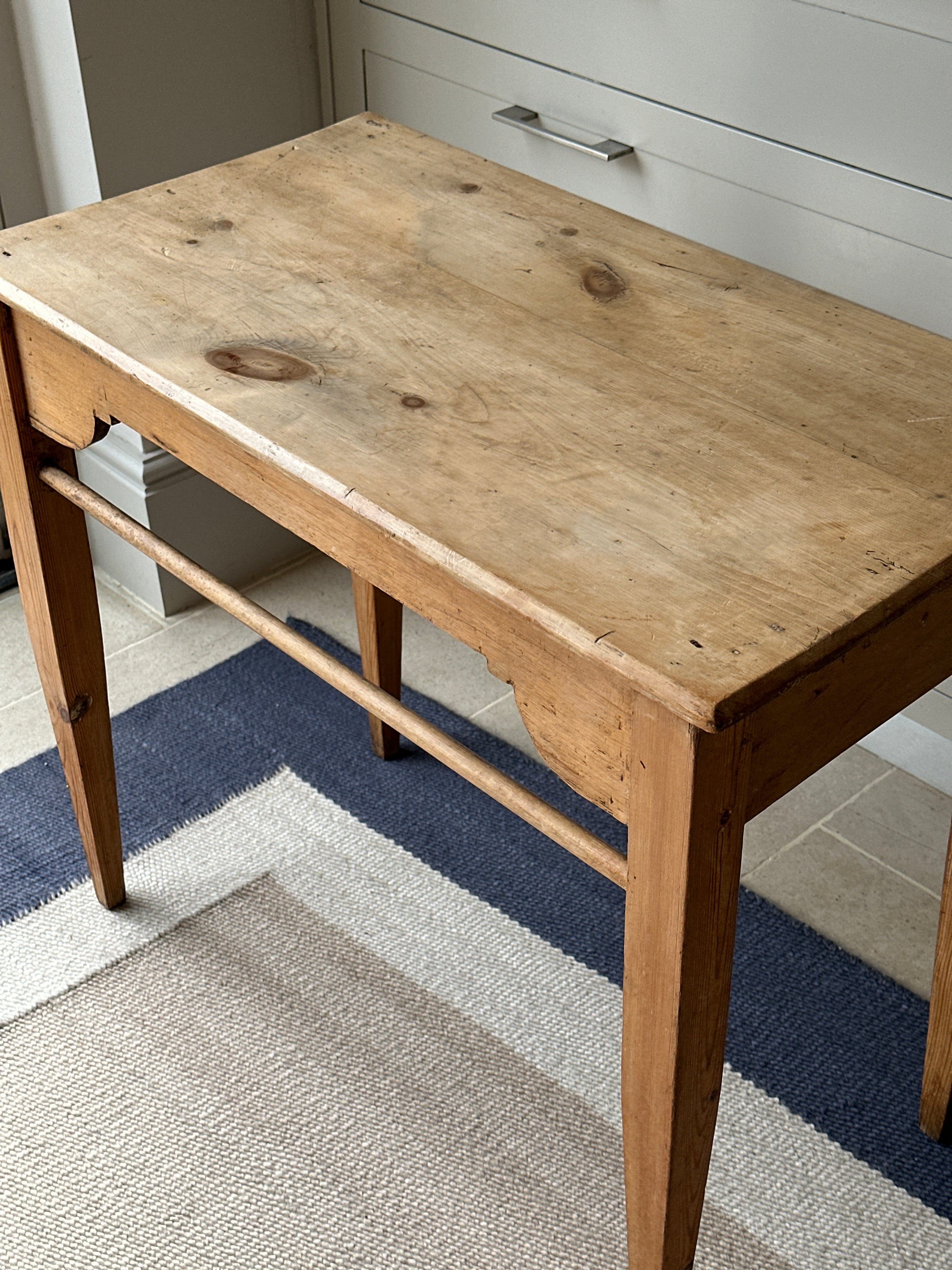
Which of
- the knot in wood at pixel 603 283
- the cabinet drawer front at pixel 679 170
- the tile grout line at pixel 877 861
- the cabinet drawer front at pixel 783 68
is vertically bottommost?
the tile grout line at pixel 877 861

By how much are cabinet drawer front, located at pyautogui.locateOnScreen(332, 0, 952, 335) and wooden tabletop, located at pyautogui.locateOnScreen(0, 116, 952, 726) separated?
0.32 meters

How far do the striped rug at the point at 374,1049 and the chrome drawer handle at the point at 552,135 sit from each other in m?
0.69

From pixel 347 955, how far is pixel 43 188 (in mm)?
994

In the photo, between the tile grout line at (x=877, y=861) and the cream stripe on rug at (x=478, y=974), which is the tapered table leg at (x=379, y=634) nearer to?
the cream stripe on rug at (x=478, y=974)

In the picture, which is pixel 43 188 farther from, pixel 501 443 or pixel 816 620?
pixel 816 620

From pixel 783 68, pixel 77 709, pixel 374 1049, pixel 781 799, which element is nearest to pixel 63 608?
pixel 77 709

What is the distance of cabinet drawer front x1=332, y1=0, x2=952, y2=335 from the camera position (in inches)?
52.2

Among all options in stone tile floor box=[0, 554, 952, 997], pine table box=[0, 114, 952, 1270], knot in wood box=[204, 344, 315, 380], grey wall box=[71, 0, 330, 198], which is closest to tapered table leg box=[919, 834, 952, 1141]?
pine table box=[0, 114, 952, 1270]

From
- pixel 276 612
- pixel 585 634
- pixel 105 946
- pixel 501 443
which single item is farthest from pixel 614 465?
pixel 276 612

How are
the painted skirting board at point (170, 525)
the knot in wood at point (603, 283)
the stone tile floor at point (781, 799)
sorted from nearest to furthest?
the knot in wood at point (603, 283) < the stone tile floor at point (781, 799) < the painted skirting board at point (170, 525)

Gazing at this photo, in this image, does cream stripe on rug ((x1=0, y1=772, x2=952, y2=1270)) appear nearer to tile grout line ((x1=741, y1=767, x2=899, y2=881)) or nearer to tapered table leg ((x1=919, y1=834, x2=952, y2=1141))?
tapered table leg ((x1=919, y1=834, x2=952, y2=1141))

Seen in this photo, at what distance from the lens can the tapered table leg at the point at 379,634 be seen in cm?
146

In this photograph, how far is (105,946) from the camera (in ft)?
4.58

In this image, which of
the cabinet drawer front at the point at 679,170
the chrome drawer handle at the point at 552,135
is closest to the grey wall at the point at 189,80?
the cabinet drawer front at the point at 679,170
